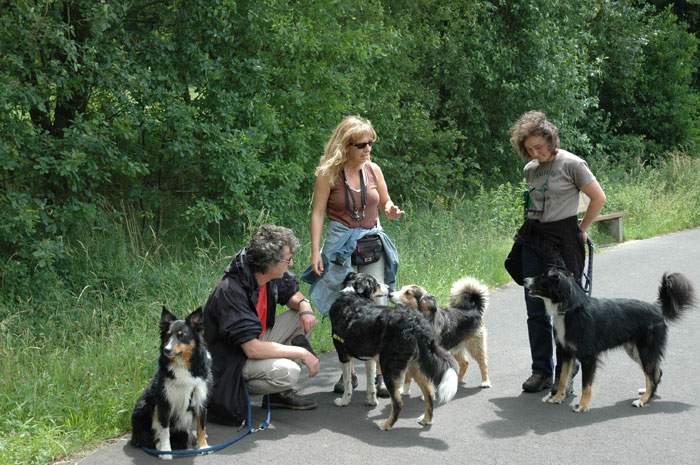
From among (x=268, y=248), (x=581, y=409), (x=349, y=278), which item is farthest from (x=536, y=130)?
(x=268, y=248)

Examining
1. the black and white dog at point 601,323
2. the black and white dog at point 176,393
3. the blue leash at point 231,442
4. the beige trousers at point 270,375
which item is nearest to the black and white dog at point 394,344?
the beige trousers at point 270,375

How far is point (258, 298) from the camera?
5938 mm

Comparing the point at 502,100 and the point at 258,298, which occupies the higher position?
the point at 502,100

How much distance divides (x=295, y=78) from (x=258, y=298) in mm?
5738

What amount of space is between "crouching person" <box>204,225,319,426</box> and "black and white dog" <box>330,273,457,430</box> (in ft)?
1.26

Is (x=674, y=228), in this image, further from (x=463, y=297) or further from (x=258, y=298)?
(x=258, y=298)

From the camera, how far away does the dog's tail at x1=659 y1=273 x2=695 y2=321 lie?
20.0 ft

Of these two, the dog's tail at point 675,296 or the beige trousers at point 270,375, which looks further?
the dog's tail at point 675,296

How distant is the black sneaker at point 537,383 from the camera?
6.37 metres

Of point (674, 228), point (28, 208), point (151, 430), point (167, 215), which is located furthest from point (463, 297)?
point (674, 228)

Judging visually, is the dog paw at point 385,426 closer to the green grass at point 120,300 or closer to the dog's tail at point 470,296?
the dog's tail at point 470,296

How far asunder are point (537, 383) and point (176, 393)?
2.96 meters

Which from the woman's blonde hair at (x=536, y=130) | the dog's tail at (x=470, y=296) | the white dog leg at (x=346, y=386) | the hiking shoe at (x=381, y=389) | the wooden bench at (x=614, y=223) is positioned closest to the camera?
the woman's blonde hair at (x=536, y=130)

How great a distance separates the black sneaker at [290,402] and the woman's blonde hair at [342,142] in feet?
5.44
